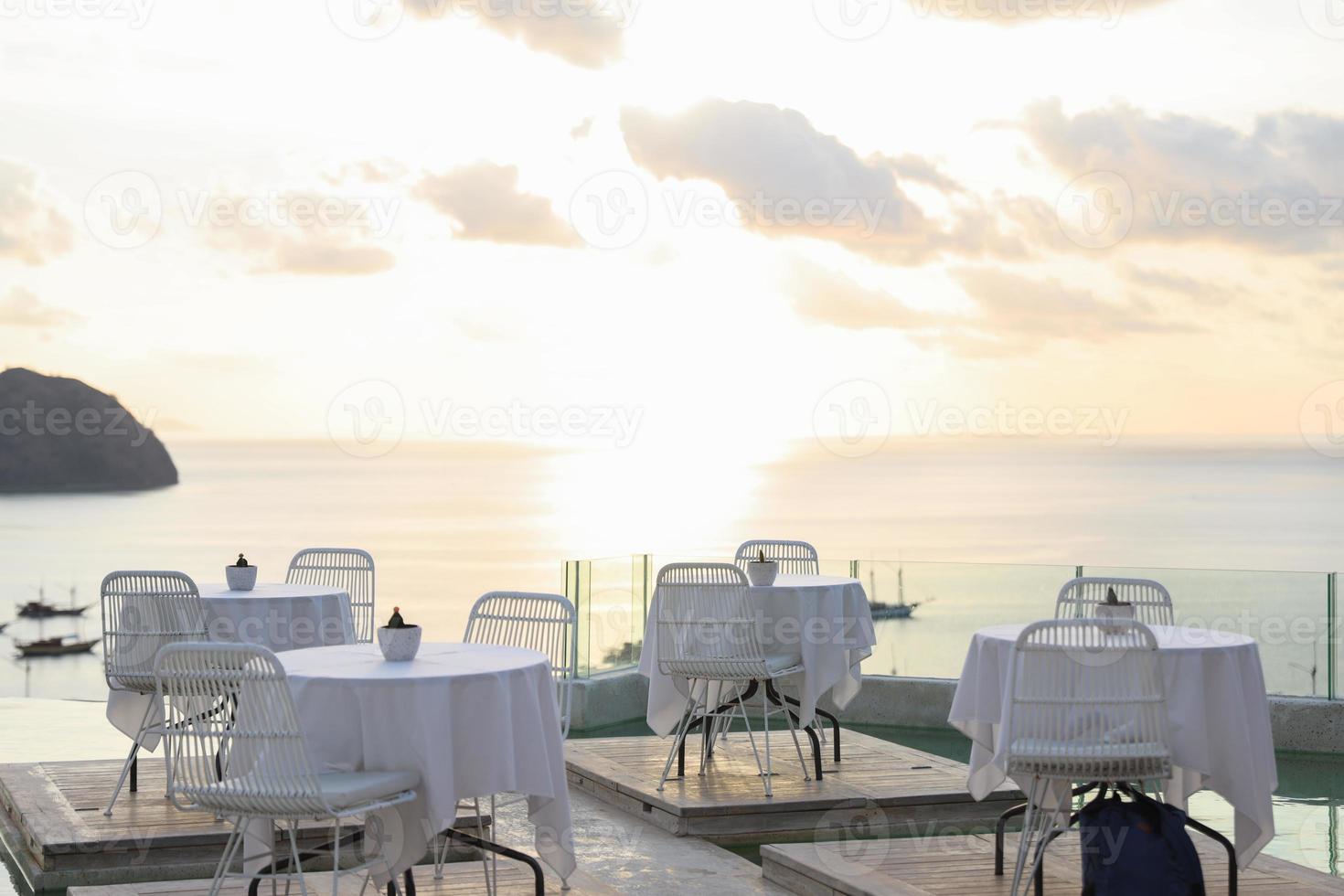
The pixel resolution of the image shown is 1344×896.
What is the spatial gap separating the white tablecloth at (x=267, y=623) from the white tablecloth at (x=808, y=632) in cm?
150

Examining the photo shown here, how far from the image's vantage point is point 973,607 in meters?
9.16

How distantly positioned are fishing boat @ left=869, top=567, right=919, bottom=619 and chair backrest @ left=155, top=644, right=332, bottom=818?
5.81 m

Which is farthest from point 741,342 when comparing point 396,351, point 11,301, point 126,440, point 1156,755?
point 1156,755

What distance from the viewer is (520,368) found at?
52094 millimetres

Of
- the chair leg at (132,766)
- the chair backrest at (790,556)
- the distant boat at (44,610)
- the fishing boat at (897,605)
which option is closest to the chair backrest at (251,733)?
the chair leg at (132,766)

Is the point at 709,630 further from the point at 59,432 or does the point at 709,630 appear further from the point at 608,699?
the point at 59,432

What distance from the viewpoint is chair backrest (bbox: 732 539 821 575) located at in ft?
26.1

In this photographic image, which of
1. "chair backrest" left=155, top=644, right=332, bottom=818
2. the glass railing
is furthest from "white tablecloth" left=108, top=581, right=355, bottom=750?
"chair backrest" left=155, top=644, right=332, bottom=818

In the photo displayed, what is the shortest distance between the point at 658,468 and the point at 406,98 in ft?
167

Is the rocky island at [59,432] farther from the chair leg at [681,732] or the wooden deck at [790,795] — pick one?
the chair leg at [681,732]

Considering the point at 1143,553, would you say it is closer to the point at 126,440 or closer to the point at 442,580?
the point at 442,580

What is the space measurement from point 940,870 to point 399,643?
2.17 meters

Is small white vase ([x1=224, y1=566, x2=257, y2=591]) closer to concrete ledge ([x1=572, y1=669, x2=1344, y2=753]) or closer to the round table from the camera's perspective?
the round table

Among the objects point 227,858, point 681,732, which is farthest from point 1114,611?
point 227,858
